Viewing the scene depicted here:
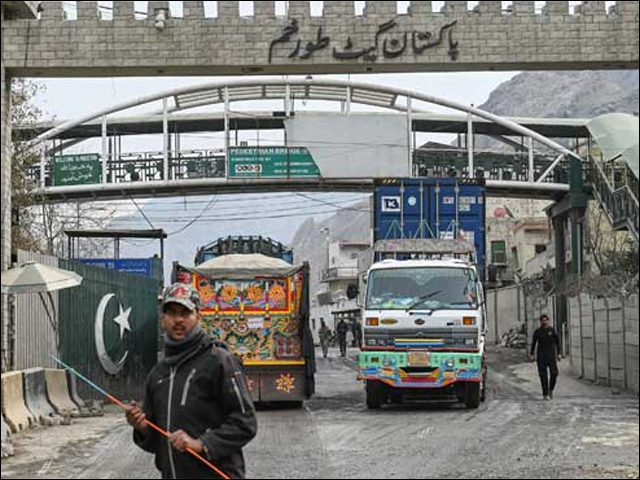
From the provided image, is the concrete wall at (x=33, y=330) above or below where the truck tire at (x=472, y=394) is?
above

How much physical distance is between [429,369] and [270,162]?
28.0m

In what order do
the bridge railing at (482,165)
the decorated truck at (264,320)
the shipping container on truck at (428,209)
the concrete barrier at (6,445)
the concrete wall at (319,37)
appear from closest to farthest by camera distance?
the concrete barrier at (6,445) < the concrete wall at (319,37) < the decorated truck at (264,320) < the shipping container on truck at (428,209) < the bridge railing at (482,165)

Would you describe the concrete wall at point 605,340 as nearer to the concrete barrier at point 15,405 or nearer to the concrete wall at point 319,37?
the concrete wall at point 319,37

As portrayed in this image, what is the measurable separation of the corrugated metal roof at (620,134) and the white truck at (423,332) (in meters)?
6.04

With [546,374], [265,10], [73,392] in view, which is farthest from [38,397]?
[546,374]

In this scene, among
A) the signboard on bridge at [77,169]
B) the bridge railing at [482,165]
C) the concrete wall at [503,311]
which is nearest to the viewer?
the concrete wall at [503,311]

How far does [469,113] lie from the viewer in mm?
49812

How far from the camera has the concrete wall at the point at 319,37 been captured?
1686 centimetres

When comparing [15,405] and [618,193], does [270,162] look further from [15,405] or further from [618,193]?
[15,405]

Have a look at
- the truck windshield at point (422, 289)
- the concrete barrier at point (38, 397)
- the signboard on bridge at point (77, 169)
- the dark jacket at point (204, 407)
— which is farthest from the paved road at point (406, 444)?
the signboard on bridge at point (77, 169)

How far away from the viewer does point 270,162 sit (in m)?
47.0

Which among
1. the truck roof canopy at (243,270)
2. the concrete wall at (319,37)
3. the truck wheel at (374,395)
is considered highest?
the concrete wall at (319,37)

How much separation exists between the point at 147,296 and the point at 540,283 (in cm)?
2298

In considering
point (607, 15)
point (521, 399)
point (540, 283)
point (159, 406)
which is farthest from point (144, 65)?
point (540, 283)
